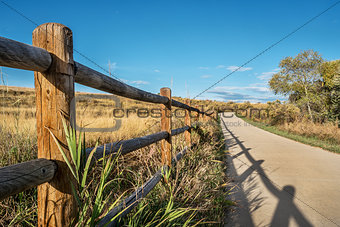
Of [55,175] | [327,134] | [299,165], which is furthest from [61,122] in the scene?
[327,134]

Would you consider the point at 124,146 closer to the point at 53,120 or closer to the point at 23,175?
the point at 53,120

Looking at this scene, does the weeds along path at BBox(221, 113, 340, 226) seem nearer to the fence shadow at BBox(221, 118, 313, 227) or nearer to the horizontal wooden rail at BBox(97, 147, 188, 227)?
the fence shadow at BBox(221, 118, 313, 227)

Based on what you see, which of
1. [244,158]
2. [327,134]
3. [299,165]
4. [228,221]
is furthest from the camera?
[327,134]

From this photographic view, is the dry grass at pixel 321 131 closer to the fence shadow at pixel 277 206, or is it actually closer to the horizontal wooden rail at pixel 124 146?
the fence shadow at pixel 277 206

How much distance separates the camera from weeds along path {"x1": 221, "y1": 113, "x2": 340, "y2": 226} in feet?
8.79

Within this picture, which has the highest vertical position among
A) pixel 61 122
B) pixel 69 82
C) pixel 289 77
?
pixel 289 77

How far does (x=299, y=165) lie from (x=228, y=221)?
3590 mm

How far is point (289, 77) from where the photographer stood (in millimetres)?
14461

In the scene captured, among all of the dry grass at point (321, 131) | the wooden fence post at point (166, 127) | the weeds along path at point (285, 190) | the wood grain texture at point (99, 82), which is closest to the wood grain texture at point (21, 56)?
the wood grain texture at point (99, 82)

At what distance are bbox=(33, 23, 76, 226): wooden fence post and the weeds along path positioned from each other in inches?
84.8

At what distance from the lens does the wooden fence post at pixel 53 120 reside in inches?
42.1

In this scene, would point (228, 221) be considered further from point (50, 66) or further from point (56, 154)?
point (50, 66)

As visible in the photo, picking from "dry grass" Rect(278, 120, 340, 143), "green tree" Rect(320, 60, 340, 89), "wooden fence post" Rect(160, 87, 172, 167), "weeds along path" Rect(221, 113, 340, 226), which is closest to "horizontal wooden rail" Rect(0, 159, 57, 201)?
"wooden fence post" Rect(160, 87, 172, 167)

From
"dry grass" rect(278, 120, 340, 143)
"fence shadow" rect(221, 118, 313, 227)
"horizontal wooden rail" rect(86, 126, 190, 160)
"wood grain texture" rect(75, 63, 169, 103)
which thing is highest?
"wood grain texture" rect(75, 63, 169, 103)
